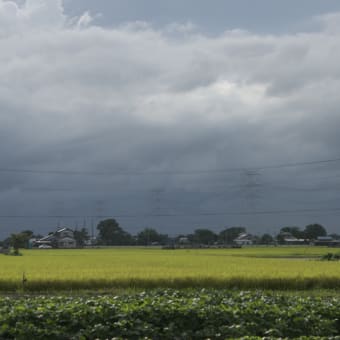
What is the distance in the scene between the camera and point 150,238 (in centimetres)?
17862

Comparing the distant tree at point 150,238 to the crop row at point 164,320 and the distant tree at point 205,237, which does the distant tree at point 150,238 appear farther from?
the crop row at point 164,320

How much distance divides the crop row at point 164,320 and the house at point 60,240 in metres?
135

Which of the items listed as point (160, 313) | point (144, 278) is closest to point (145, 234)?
point (144, 278)

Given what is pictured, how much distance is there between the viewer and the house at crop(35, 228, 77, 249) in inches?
6053

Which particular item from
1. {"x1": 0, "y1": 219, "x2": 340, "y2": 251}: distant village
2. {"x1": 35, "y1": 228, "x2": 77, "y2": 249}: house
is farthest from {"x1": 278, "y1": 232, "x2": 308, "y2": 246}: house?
{"x1": 35, "y1": 228, "x2": 77, "y2": 249}: house

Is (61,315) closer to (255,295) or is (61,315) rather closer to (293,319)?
(293,319)

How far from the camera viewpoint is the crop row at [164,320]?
13777 mm

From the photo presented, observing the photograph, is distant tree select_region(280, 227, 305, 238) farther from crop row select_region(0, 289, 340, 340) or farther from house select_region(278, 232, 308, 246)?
crop row select_region(0, 289, 340, 340)

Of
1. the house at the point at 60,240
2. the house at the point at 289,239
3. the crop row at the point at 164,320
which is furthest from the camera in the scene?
the house at the point at 289,239

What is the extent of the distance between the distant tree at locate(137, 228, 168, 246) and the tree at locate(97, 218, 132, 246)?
3535 millimetres

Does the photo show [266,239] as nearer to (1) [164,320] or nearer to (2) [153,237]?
(2) [153,237]

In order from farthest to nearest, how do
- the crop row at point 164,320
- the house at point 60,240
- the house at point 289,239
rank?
the house at point 289,239, the house at point 60,240, the crop row at point 164,320

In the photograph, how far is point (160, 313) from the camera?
15.2 meters

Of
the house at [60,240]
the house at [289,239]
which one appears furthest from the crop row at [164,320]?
the house at [289,239]
